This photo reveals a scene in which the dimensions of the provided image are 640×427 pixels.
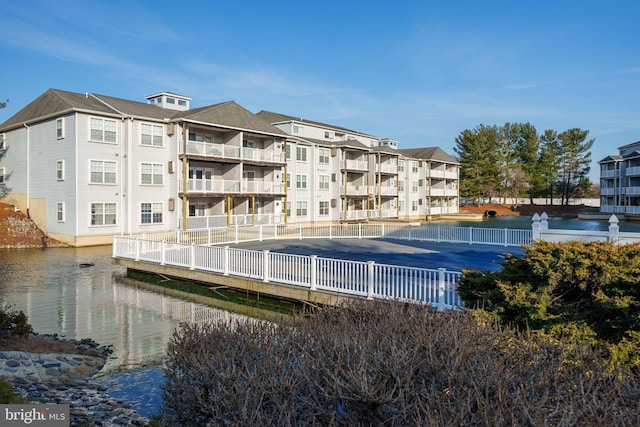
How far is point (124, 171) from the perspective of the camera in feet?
101

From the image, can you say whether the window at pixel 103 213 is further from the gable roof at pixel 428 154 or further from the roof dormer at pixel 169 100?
the gable roof at pixel 428 154

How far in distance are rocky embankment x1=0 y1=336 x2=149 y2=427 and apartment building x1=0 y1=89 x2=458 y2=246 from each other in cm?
2244

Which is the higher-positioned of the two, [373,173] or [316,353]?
[373,173]

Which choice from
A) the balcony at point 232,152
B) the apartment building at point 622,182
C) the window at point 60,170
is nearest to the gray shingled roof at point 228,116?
the balcony at point 232,152

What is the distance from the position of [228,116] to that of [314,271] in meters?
25.5

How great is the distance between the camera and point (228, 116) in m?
35.7

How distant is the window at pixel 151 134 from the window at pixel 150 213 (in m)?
4.32

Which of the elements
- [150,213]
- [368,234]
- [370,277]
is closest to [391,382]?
[370,277]

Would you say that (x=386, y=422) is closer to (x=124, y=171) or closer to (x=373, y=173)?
(x=124, y=171)

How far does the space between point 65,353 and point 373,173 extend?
4449 cm

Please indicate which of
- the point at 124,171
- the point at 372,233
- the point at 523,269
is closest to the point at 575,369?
the point at 523,269

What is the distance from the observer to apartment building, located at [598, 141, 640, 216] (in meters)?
57.0

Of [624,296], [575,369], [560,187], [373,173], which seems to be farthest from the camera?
[560,187]

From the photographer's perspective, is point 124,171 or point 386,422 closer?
point 386,422
